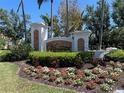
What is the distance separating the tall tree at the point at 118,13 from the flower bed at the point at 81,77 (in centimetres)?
2495

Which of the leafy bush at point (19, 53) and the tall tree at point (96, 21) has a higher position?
the tall tree at point (96, 21)

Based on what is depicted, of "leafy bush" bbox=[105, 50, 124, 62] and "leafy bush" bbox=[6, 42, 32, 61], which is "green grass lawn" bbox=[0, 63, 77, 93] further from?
"leafy bush" bbox=[105, 50, 124, 62]

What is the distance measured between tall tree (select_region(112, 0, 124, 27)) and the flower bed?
2495cm

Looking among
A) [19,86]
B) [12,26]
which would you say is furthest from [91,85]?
[12,26]

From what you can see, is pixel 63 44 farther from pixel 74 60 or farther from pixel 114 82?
pixel 114 82

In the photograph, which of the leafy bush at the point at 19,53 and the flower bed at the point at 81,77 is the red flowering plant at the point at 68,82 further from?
the leafy bush at the point at 19,53

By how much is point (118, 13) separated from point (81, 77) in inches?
1127

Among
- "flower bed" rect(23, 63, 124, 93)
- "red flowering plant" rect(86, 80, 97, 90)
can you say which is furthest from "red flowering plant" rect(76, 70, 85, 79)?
"red flowering plant" rect(86, 80, 97, 90)

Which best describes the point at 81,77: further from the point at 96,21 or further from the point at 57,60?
the point at 96,21

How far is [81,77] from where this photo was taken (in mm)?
16422

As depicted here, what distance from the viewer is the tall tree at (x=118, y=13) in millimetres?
43062

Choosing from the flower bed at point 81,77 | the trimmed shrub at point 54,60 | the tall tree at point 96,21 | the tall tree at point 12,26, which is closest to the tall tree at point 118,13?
the tall tree at point 96,21

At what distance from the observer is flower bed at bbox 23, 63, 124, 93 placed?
15156 millimetres

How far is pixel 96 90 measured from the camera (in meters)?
14.6
